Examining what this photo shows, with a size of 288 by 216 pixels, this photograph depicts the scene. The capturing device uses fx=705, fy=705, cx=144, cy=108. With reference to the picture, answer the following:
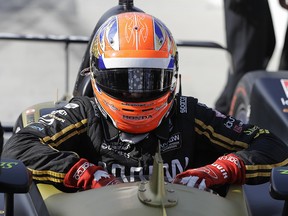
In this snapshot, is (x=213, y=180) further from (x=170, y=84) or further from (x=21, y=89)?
(x=21, y=89)

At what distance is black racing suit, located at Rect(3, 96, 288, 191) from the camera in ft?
9.14

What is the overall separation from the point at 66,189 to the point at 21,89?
377 cm

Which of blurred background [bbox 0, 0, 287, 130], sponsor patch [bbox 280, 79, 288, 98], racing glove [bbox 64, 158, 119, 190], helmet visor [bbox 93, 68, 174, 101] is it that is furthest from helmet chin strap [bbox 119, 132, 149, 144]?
blurred background [bbox 0, 0, 287, 130]

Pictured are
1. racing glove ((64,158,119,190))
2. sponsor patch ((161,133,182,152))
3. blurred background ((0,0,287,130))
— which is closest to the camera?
racing glove ((64,158,119,190))

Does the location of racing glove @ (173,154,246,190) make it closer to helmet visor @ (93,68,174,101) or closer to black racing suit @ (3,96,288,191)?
black racing suit @ (3,96,288,191)

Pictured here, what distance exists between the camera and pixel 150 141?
113 inches

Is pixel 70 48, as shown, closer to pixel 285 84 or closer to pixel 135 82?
pixel 285 84

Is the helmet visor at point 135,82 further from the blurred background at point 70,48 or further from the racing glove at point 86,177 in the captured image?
the blurred background at point 70,48

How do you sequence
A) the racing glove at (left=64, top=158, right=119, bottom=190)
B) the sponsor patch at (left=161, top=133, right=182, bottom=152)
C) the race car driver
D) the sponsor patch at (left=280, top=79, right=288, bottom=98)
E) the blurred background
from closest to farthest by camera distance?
1. the racing glove at (left=64, top=158, right=119, bottom=190)
2. the race car driver
3. the sponsor patch at (left=161, top=133, right=182, bottom=152)
4. the sponsor patch at (left=280, top=79, right=288, bottom=98)
5. the blurred background

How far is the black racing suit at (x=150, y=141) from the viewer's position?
279 centimetres

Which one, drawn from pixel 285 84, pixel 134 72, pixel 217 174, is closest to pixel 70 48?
pixel 285 84

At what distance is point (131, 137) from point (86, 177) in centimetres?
39

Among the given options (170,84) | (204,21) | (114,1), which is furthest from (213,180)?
(114,1)

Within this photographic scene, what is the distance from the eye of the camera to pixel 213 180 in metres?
2.59
